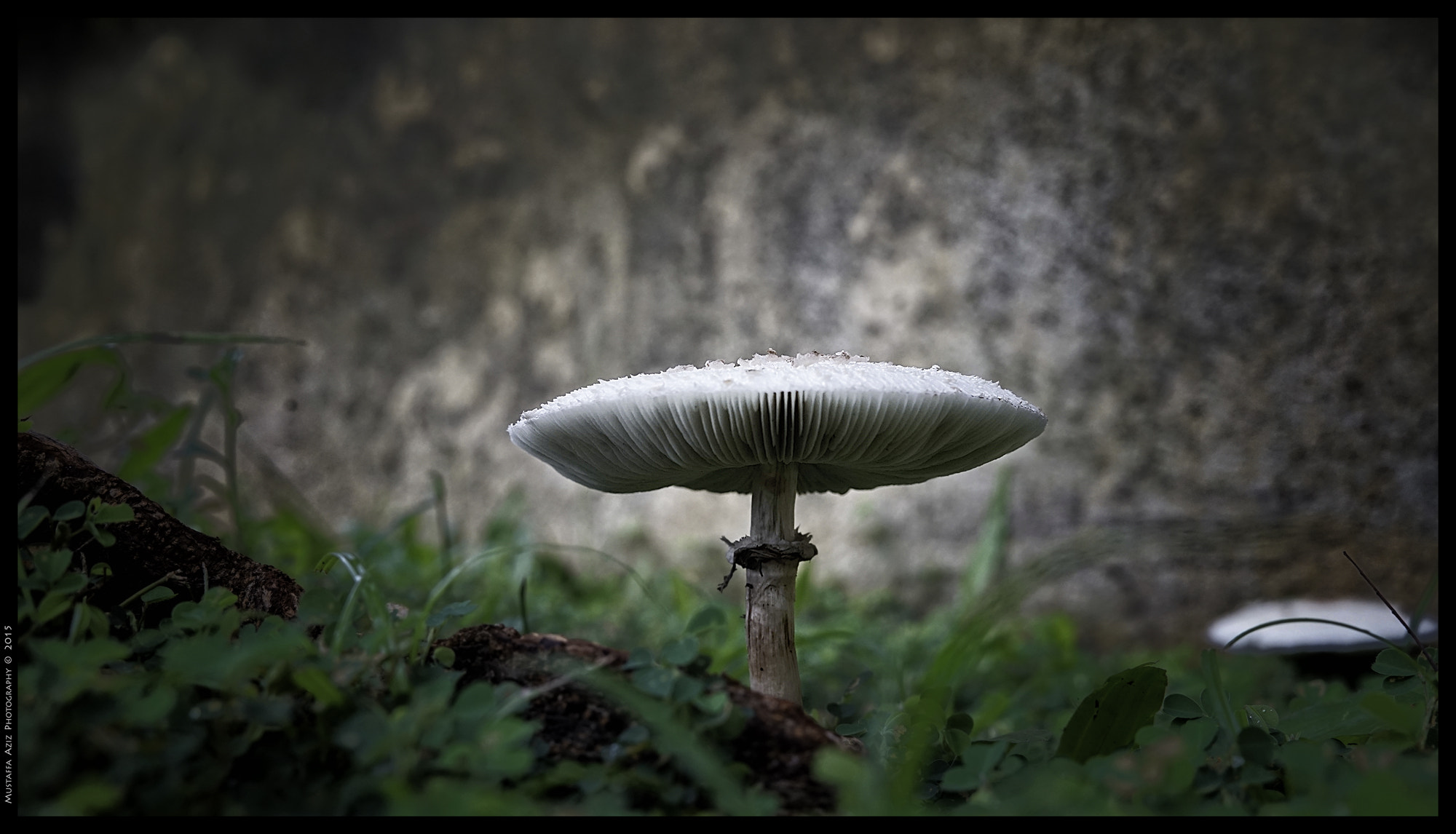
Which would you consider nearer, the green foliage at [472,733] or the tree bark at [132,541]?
the green foliage at [472,733]

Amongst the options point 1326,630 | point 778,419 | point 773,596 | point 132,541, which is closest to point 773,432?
point 778,419

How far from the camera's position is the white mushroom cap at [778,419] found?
1133 mm

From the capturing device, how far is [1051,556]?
98 centimetres

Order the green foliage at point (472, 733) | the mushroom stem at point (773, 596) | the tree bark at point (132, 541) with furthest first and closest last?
the mushroom stem at point (773, 596), the tree bark at point (132, 541), the green foliage at point (472, 733)

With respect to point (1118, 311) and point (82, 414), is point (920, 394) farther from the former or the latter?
point (82, 414)

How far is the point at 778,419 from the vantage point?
1.27m

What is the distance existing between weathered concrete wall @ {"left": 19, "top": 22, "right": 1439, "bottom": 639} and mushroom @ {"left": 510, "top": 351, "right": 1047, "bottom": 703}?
1410 millimetres

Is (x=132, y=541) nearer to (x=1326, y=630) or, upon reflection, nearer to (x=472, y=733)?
(x=472, y=733)

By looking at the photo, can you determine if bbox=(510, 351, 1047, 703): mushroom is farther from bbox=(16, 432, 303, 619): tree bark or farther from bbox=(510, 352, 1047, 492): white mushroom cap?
bbox=(16, 432, 303, 619): tree bark

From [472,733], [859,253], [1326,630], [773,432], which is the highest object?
[859,253]

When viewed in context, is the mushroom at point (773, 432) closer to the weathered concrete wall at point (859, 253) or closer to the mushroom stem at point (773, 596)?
the mushroom stem at point (773, 596)

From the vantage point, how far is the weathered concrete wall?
3191 mm

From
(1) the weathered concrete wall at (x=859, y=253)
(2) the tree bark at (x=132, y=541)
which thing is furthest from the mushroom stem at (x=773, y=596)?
(1) the weathered concrete wall at (x=859, y=253)

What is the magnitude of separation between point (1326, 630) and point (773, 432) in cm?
229
